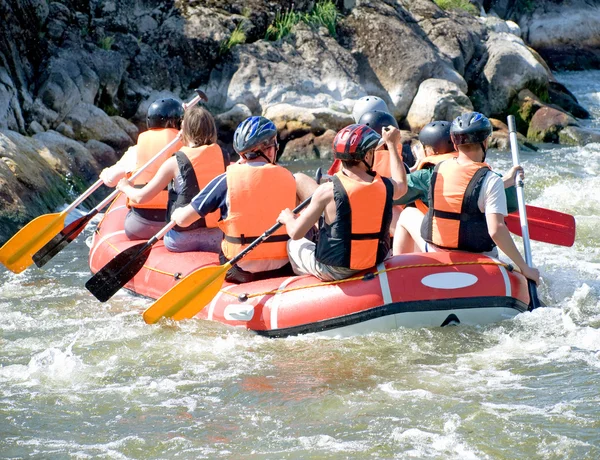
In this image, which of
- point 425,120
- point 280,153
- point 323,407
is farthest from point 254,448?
point 425,120

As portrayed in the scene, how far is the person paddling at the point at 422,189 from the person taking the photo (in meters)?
6.21

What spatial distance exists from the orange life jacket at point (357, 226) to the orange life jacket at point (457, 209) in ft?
1.37

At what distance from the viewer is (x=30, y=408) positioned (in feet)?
15.4

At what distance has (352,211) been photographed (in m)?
5.27

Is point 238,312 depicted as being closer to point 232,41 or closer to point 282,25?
point 232,41

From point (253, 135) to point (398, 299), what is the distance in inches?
54.7

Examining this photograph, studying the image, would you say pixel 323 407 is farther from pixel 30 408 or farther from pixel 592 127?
pixel 592 127

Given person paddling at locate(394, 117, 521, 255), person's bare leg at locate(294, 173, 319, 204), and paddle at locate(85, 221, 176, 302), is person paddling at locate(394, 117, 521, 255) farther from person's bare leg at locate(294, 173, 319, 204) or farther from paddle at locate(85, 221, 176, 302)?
paddle at locate(85, 221, 176, 302)

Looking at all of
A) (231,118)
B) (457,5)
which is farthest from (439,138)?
(457,5)

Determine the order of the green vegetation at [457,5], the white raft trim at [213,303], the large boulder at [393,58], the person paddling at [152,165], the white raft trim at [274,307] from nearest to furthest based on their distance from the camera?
the white raft trim at [274,307], the white raft trim at [213,303], the person paddling at [152,165], the large boulder at [393,58], the green vegetation at [457,5]

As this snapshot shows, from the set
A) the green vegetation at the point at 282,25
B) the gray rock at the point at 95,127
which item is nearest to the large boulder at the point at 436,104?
the green vegetation at the point at 282,25

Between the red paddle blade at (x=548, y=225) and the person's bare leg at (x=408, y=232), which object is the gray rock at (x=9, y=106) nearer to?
the person's bare leg at (x=408, y=232)

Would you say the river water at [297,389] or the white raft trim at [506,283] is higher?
the white raft trim at [506,283]

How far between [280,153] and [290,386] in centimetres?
931
